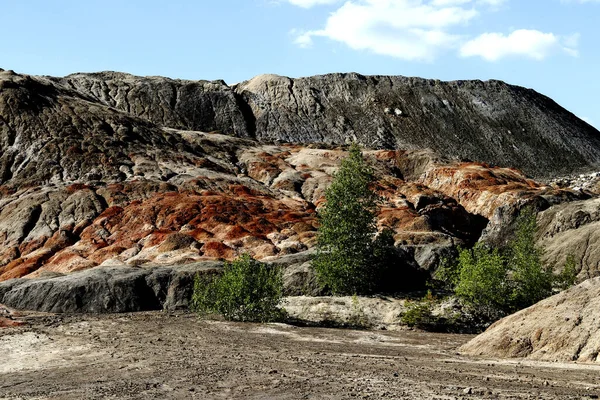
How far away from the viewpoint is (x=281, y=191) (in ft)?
306

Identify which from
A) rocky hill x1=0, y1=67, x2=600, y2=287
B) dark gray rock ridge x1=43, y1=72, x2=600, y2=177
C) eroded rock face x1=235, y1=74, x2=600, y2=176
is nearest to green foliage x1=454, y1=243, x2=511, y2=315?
rocky hill x1=0, y1=67, x2=600, y2=287

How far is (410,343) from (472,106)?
143823 millimetres

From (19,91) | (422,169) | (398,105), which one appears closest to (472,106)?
(398,105)

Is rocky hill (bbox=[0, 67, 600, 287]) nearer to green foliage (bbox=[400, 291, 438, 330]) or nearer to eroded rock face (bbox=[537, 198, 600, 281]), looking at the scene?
eroded rock face (bbox=[537, 198, 600, 281])

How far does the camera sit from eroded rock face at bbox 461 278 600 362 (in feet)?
70.5

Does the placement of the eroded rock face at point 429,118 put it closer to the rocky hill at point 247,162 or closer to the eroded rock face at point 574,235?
the rocky hill at point 247,162

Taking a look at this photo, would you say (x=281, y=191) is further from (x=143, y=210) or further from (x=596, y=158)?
(x=596, y=158)

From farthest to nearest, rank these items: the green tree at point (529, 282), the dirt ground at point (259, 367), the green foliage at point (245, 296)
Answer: the green foliage at point (245, 296), the green tree at point (529, 282), the dirt ground at point (259, 367)

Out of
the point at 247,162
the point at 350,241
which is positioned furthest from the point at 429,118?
the point at 350,241

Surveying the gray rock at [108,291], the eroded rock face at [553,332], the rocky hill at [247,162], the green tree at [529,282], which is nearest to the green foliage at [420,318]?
the green tree at [529,282]

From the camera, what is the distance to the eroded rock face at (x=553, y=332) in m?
21.5

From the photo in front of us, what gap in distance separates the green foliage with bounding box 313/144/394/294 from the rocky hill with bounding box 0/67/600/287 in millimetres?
3563

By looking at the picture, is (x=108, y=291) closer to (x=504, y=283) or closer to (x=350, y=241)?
(x=350, y=241)

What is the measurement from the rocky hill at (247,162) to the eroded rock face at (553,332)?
64.2 ft
